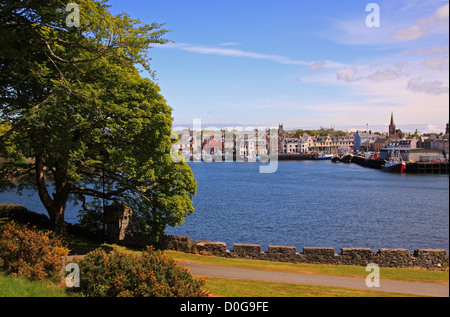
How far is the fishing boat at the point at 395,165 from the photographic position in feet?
400

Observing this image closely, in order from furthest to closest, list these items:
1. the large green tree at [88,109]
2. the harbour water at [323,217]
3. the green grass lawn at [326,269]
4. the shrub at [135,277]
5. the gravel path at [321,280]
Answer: the harbour water at [323,217] → the green grass lawn at [326,269] → the large green tree at [88,109] → the gravel path at [321,280] → the shrub at [135,277]

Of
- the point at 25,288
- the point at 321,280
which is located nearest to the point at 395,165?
the point at 321,280

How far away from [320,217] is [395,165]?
86.5m

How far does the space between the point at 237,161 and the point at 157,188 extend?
568 feet

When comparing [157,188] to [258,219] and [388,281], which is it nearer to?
[388,281]

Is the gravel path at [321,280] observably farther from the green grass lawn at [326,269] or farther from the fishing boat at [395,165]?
the fishing boat at [395,165]

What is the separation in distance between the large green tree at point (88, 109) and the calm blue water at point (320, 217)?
497 inches

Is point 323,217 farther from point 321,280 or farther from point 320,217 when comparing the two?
point 321,280

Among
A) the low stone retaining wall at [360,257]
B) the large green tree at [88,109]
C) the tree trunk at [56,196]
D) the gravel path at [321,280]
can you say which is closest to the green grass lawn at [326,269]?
the low stone retaining wall at [360,257]

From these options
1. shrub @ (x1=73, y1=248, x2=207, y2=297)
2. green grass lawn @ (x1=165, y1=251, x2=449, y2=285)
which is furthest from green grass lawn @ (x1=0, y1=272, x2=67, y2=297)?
green grass lawn @ (x1=165, y1=251, x2=449, y2=285)

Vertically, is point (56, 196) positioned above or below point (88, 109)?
below

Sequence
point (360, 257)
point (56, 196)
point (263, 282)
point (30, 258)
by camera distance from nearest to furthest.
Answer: point (30, 258) → point (263, 282) → point (360, 257) → point (56, 196)

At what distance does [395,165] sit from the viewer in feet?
408
